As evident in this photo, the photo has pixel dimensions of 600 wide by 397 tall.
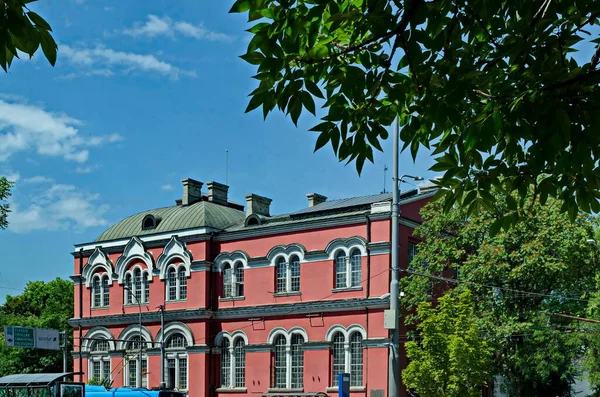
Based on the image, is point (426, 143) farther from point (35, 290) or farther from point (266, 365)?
point (35, 290)

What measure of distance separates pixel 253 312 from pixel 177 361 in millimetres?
5320

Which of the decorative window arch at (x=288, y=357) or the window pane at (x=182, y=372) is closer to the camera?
the decorative window arch at (x=288, y=357)

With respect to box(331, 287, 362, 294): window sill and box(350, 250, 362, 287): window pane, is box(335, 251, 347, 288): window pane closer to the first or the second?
box(331, 287, 362, 294): window sill

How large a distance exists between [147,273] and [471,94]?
4391 cm

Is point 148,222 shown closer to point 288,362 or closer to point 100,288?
point 100,288

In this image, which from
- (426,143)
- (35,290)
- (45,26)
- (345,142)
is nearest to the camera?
(45,26)

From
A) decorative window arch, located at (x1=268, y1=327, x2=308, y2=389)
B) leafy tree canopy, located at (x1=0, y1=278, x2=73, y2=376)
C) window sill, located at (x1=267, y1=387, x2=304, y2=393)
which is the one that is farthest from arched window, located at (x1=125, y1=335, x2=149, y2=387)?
leafy tree canopy, located at (x1=0, y1=278, x2=73, y2=376)

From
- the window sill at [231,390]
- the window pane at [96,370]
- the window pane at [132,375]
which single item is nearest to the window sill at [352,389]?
the window sill at [231,390]

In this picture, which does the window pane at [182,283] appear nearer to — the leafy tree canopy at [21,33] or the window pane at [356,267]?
the window pane at [356,267]

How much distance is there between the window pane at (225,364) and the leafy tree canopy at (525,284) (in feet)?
35.4

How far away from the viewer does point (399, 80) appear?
6.79 meters

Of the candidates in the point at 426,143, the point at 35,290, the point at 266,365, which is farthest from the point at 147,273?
the point at 426,143

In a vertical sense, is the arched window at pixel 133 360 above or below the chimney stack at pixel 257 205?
below

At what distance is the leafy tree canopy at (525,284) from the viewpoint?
35906 millimetres
